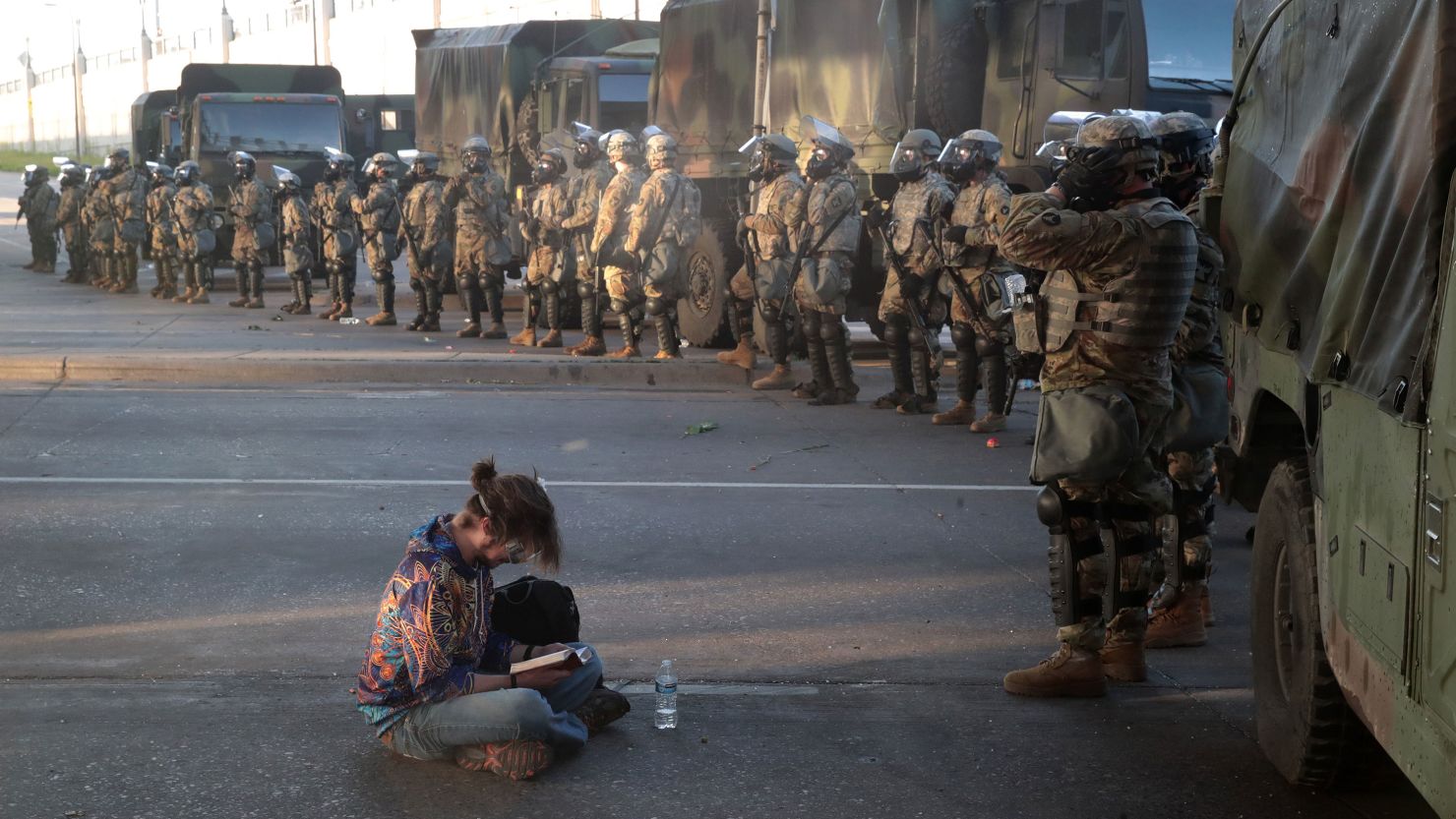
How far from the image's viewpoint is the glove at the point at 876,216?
11922 mm

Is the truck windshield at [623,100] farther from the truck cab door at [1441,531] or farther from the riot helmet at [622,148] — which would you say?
the truck cab door at [1441,531]

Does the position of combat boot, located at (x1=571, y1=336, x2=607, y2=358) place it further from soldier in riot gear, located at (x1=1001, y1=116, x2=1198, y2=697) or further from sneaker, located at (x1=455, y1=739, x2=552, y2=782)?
sneaker, located at (x1=455, y1=739, x2=552, y2=782)

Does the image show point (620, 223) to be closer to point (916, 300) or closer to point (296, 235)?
point (916, 300)

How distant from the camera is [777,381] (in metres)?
13.5

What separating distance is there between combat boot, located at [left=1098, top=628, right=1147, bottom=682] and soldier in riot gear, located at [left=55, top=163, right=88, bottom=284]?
2283 cm

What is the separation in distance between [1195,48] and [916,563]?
20.7 ft

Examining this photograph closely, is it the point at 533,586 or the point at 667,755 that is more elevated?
the point at 533,586

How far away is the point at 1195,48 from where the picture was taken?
12258 millimetres

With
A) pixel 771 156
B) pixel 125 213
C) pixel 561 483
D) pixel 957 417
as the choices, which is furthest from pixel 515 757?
pixel 125 213

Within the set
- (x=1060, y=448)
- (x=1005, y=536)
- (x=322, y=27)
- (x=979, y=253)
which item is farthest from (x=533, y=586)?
(x=322, y=27)

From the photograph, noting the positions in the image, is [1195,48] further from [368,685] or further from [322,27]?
[322,27]

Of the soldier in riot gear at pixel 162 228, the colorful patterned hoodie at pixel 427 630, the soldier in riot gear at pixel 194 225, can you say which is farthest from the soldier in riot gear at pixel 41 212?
the colorful patterned hoodie at pixel 427 630

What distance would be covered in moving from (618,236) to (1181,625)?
8938mm

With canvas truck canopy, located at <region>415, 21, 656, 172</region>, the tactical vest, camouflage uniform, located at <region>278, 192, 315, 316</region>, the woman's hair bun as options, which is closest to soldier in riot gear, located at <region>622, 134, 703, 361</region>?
camouflage uniform, located at <region>278, 192, 315, 316</region>
